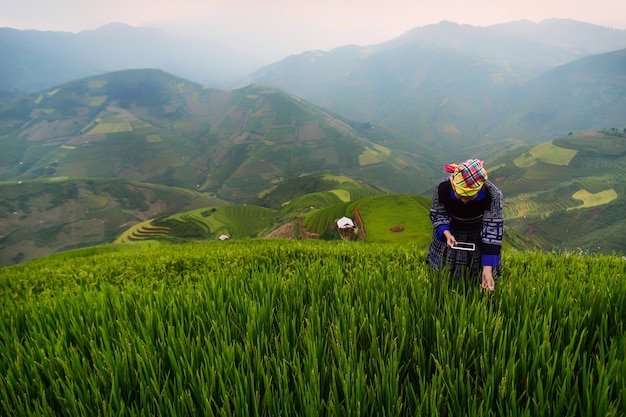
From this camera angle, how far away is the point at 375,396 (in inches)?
67.6

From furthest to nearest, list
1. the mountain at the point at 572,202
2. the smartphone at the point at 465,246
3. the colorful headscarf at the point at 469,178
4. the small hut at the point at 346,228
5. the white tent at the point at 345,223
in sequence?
the mountain at the point at 572,202, the white tent at the point at 345,223, the small hut at the point at 346,228, the smartphone at the point at 465,246, the colorful headscarf at the point at 469,178

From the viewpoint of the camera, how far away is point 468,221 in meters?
4.53

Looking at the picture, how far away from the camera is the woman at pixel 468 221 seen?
13.2 ft

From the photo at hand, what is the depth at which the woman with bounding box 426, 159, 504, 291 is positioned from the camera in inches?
158

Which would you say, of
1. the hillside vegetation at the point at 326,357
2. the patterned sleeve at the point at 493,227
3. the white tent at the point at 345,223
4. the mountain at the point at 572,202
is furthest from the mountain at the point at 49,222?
the mountain at the point at 572,202

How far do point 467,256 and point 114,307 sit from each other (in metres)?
4.38

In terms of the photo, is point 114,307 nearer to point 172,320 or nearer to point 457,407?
point 172,320

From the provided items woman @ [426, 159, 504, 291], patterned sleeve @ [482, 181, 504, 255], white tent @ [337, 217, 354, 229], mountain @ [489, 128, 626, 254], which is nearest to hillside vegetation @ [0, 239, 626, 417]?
patterned sleeve @ [482, 181, 504, 255]

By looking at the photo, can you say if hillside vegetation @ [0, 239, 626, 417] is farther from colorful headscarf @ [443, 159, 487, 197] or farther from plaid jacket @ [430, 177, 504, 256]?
colorful headscarf @ [443, 159, 487, 197]

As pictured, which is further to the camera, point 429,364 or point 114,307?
point 114,307

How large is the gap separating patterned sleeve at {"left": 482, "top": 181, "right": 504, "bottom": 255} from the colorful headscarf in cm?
40

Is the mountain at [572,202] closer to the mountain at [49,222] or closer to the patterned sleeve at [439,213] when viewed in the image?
the patterned sleeve at [439,213]

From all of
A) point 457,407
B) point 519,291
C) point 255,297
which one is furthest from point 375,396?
point 519,291

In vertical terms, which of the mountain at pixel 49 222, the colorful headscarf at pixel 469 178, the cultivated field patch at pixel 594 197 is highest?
the colorful headscarf at pixel 469 178
